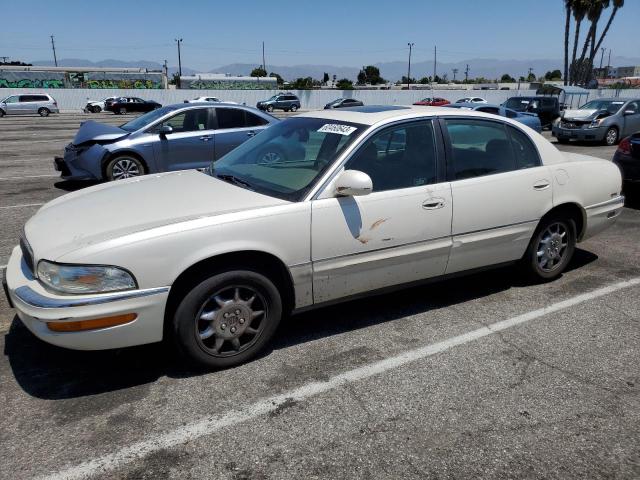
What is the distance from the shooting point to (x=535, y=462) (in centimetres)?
257

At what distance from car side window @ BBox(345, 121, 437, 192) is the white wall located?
4392 cm

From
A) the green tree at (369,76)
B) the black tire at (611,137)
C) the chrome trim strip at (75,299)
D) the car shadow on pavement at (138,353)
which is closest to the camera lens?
the chrome trim strip at (75,299)

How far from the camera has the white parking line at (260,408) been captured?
2.53m

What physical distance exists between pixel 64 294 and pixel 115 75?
5965cm

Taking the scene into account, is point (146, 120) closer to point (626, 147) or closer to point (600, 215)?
point (600, 215)

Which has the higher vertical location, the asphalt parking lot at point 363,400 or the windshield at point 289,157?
the windshield at point 289,157

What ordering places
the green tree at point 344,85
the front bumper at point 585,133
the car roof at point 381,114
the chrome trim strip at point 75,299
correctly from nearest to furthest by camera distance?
1. the chrome trim strip at point 75,299
2. the car roof at point 381,114
3. the front bumper at point 585,133
4. the green tree at point 344,85

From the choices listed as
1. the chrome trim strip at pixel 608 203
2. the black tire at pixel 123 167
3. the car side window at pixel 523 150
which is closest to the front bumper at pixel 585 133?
the chrome trim strip at pixel 608 203

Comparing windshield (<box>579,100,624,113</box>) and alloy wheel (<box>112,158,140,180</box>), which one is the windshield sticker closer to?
alloy wheel (<box>112,158,140,180</box>)

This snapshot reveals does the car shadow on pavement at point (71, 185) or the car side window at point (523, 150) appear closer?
the car side window at point (523, 150)

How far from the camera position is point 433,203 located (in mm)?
3850

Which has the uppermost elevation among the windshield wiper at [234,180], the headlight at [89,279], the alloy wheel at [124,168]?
the windshield wiper at [234,180]

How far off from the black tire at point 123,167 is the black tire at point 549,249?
6467mm

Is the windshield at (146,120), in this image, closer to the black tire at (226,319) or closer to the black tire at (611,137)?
the black tire at (226,319)
